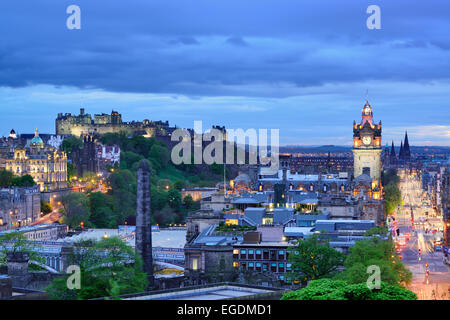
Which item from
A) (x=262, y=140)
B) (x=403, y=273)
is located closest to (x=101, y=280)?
(x=403, y=273)

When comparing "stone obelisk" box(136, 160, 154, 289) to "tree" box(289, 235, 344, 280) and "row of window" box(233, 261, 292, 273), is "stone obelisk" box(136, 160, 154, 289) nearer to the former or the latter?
"row of window" box(233, 261, 292, 273)

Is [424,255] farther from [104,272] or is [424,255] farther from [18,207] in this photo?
[18,207]

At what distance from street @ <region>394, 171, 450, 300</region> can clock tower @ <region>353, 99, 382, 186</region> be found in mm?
10610

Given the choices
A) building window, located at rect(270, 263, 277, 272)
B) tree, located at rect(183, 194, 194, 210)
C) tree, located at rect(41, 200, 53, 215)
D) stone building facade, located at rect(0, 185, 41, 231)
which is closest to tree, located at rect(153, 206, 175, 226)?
tree, located at rect(183, 194, 194, 210)

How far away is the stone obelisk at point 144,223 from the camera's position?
68.4 m

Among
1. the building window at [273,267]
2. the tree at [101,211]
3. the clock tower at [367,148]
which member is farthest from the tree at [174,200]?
Answer: the building window at [273,267]

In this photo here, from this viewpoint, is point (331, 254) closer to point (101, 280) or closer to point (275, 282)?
point (275, 282)

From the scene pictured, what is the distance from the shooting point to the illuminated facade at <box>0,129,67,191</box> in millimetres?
161375

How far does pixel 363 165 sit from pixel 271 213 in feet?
198

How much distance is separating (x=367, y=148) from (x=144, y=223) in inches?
3481

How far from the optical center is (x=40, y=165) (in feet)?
536

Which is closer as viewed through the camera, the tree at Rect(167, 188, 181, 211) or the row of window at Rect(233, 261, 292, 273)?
the row of window at Rect(233, 261, 292, 273)

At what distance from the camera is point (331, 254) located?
64812 mm

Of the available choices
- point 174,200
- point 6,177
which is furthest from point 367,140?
point 6,177
